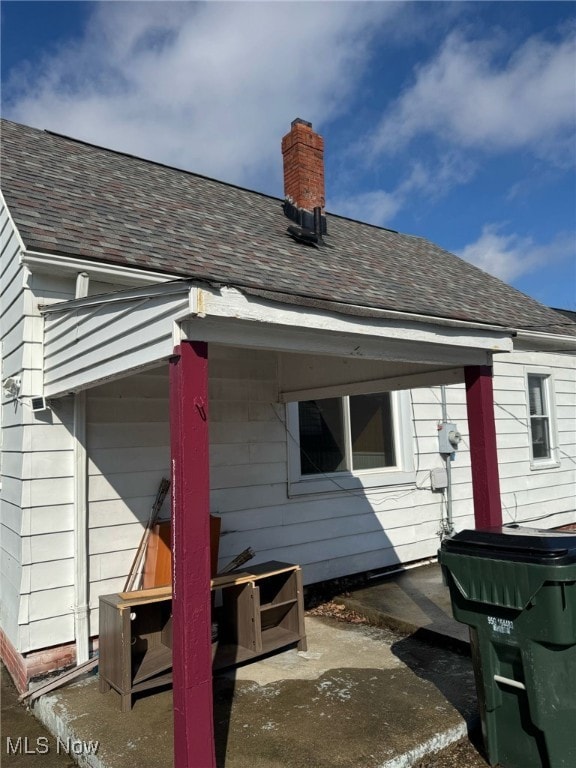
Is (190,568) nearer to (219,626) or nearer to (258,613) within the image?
(258,613)

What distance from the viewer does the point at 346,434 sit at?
24.6 ft

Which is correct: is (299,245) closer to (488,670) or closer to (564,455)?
(488,670)

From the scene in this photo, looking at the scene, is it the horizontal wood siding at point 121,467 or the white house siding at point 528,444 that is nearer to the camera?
the horizontal wood siding at point 121,467

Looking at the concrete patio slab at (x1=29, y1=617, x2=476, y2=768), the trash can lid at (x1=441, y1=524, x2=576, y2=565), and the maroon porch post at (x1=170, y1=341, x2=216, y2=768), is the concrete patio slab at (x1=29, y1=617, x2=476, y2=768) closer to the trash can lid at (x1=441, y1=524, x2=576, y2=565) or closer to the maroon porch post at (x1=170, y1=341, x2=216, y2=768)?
the maroon porch post at (x1=170, y1=341, x2=216, y2=768)

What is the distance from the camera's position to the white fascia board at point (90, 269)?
186 inches

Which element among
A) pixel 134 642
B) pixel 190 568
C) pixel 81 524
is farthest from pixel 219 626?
pixel 190 568

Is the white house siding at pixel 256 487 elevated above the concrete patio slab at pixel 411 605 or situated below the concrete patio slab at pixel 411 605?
above

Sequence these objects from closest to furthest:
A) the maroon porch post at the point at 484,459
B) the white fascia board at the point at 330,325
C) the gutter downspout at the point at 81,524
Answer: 1. the white fascia board at the point at 330,325
2. the maroon porch post at the point at 484,459
3. the gutter downspout at the point at 81,524

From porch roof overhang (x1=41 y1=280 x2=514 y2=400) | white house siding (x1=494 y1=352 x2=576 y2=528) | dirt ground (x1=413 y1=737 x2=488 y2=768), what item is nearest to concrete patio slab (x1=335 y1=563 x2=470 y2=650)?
dirt ground (x1=413 y1=737 x2=488 y2=768)

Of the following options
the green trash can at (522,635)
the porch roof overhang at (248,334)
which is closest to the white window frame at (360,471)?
the porch roof overhang at (248,334)

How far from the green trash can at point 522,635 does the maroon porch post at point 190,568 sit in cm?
150

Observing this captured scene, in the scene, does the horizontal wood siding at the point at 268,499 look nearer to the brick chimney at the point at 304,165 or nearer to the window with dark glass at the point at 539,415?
the brick chimney at the point at 304,165

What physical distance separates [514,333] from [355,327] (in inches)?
74.9

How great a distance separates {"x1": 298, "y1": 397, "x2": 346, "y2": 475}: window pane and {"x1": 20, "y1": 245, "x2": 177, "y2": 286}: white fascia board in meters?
2.62
